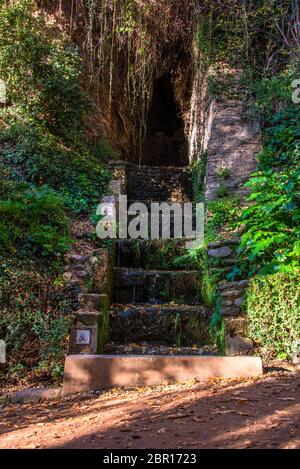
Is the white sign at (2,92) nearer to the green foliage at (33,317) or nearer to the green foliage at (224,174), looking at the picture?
the green foliage at (224,174)

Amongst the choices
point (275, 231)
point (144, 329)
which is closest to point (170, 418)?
point (144, 329)

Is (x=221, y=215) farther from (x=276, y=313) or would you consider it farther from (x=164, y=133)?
(x=164, y=133)

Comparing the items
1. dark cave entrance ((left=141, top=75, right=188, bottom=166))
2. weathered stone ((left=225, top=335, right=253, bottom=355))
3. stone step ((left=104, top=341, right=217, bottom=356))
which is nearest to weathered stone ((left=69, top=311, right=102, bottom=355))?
stone step ((left=104, top=341, right=217, bottom=356))

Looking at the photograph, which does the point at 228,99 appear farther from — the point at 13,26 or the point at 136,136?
the point at 13,26

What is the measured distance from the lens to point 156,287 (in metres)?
5.89

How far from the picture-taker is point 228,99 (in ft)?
30.1

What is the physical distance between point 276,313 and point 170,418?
2.03 metres

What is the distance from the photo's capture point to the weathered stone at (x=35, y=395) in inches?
139

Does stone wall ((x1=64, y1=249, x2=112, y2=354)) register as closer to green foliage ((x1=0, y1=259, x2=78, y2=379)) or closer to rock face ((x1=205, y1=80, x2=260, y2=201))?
green foliage ((x1=0, y1=259, x2=78, y2=379))

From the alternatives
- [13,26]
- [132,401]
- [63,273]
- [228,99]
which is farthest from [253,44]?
[132,401]

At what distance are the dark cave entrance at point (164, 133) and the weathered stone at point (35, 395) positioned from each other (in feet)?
35.6

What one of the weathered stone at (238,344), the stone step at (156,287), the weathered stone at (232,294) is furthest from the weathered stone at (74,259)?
the weathered stone at (238,344)

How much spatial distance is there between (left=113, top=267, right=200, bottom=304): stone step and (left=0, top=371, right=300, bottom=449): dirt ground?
2.39 metres

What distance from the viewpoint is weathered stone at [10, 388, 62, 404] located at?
3537 millimetres
